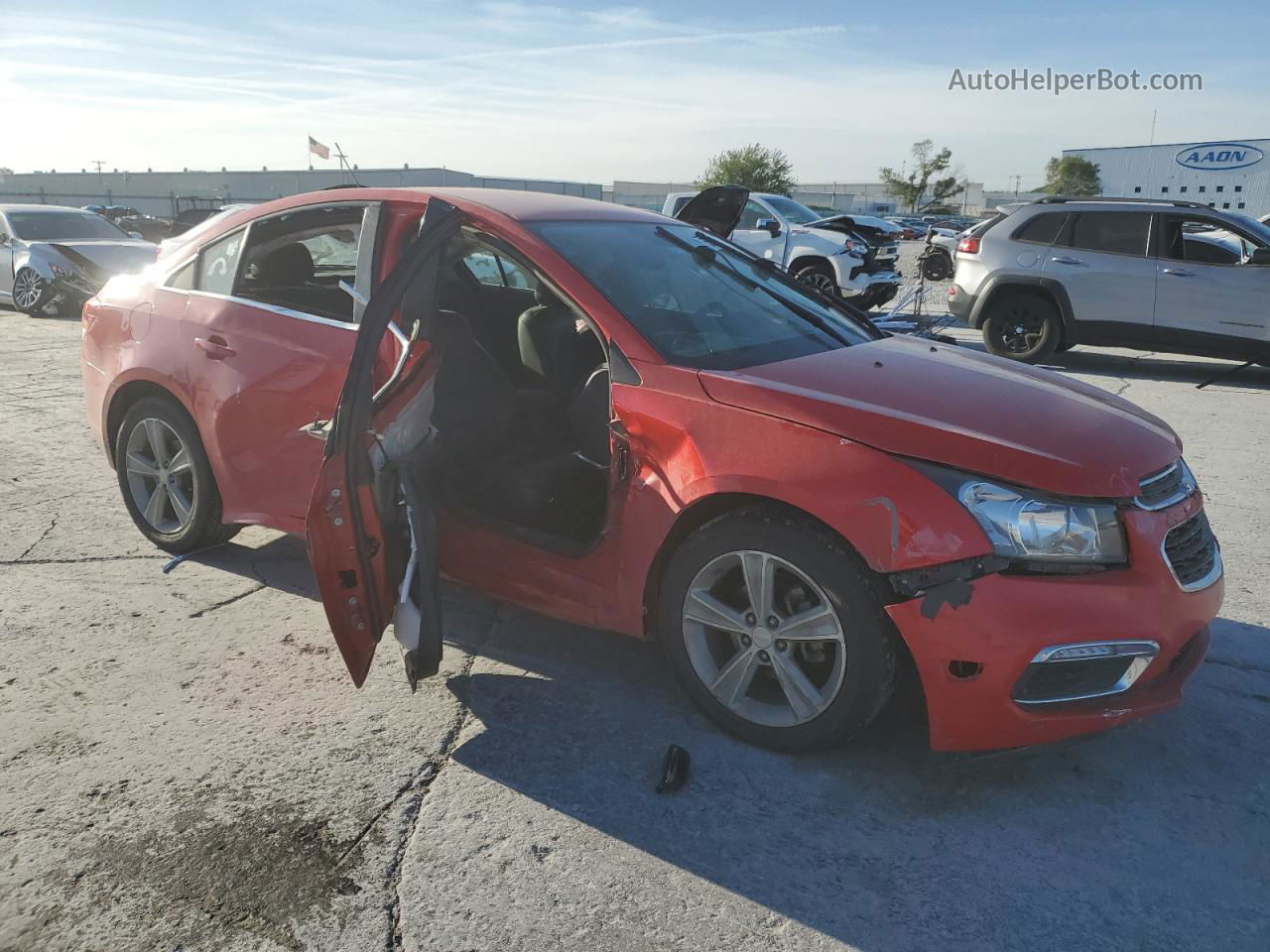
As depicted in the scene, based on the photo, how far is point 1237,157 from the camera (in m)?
67.2

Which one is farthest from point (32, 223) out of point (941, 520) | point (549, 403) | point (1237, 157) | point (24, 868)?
point (1237, 157)

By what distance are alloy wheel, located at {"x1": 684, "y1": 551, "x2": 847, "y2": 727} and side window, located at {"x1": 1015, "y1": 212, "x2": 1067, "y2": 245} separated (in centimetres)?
921

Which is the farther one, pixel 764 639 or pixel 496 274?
pixel 496 274

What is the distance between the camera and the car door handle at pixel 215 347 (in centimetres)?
414

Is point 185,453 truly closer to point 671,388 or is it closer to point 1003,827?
point 671,388

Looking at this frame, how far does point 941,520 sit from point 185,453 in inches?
131

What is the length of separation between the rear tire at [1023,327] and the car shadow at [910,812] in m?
7.94

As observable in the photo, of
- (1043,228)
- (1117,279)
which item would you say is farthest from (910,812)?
(1043,228)

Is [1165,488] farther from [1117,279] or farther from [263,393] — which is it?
[1117,279]

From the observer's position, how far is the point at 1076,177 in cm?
8094

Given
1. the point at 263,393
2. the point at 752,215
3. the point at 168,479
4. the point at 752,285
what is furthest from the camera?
the point at 752,215

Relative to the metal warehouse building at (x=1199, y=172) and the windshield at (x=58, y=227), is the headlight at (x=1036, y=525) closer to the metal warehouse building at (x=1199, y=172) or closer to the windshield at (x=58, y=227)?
the windshield at (x=58, y=227)

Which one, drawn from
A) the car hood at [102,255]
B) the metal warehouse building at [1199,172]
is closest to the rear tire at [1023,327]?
the car hood at [102,255]

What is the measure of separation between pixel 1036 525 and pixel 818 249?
1228 centimetres
